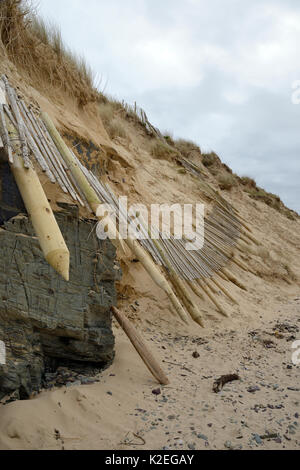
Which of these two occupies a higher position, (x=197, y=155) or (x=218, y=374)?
(x=197, y=155)

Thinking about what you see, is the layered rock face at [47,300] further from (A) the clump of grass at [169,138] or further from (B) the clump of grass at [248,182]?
(B) the clump of grass at [248,182]

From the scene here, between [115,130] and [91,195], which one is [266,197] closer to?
[115,130]

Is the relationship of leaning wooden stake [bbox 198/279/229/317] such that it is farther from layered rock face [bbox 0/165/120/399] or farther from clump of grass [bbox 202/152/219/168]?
clump of grass [bbox 202/152/219/168]

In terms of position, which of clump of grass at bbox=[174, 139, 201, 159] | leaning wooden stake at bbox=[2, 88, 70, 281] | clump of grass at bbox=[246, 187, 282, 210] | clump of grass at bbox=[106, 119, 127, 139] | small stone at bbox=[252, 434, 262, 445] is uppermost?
clump of grass at bbox=[174, 139, 201, 159]

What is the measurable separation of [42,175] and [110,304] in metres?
1.23

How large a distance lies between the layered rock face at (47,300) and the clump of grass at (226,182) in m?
7.18

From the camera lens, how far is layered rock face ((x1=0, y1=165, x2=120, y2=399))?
2.31 meters

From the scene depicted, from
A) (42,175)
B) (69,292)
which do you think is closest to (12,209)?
(42,175)

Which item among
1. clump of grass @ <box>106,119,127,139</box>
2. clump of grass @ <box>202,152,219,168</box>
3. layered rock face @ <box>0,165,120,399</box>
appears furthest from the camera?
clump of grass @ <box>202,152,219,168</box>

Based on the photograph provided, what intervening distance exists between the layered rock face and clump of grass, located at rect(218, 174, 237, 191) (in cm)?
718

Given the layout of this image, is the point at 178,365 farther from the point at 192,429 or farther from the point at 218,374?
the point at 192,429

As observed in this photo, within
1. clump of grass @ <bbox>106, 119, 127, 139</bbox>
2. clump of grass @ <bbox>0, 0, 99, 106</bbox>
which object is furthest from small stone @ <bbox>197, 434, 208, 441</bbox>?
clump of grass @ <bbox>106, 119, 127, 139</bbox>

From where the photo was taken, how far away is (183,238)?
4.98m

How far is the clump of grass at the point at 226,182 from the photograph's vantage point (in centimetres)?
934
